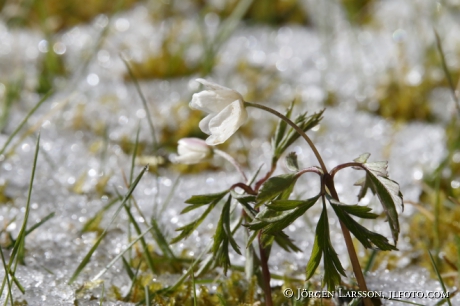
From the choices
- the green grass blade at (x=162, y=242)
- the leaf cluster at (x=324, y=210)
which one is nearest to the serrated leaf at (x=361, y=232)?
the leaf cluster at (x=324, y=210)

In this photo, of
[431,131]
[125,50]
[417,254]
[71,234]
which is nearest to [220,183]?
[71,234]

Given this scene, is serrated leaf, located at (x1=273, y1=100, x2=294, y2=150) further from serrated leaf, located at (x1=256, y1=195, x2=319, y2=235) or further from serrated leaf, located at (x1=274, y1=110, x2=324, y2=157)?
serrated leaf, located at (x1=256, y1=195, x2=319, y2=235)

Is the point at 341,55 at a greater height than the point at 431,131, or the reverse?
the point at 341,55

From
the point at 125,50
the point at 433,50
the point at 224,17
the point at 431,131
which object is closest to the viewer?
the point at 431,131

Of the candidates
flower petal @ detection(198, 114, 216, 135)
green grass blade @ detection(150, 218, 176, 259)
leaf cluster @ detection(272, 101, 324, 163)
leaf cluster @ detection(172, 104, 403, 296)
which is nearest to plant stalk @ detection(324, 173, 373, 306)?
leaf cluster @ detection(172, 104, 403, 296)

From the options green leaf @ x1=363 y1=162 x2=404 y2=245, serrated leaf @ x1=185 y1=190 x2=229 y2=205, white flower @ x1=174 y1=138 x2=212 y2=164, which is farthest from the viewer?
white flower @ x1=174 y1=138 x2=212 y2=164

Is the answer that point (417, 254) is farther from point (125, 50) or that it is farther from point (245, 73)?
point (125, 50)
